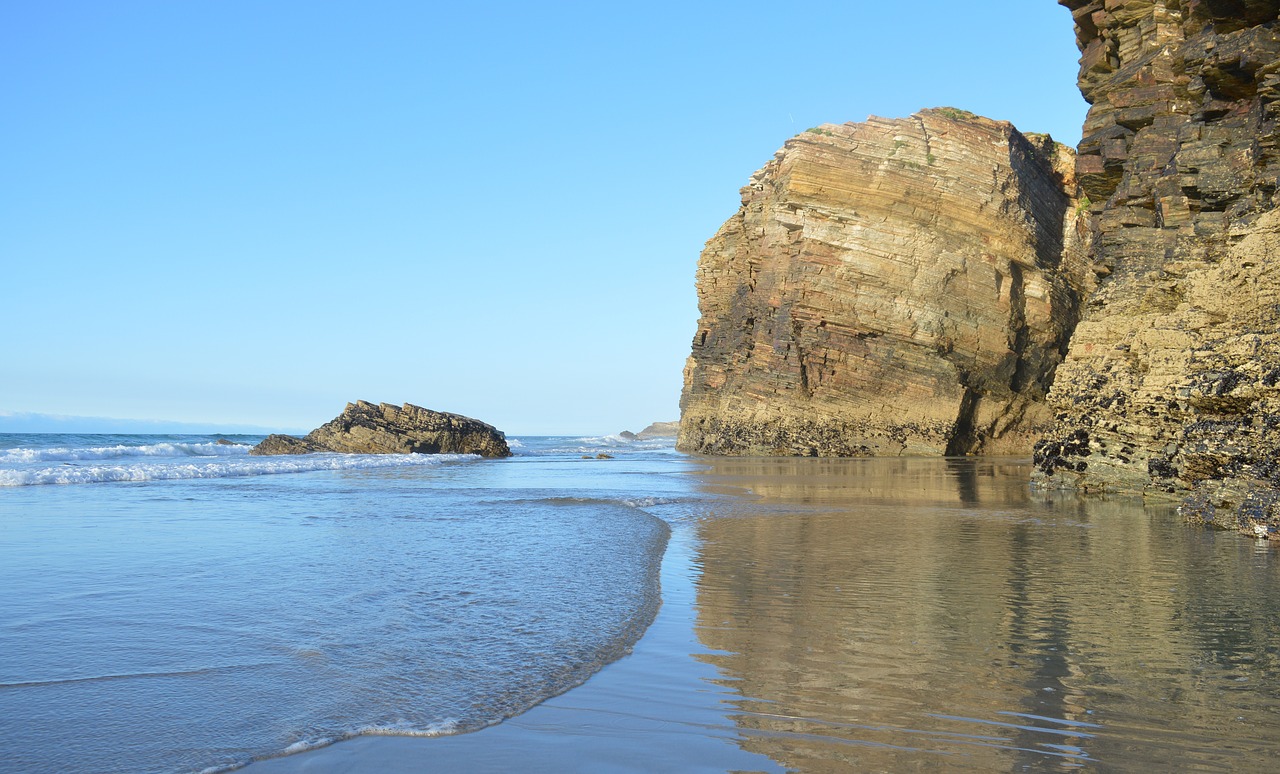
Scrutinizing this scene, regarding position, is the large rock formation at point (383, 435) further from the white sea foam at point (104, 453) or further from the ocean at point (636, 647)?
the ocean at point (636, 647)

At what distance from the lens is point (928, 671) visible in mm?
4605

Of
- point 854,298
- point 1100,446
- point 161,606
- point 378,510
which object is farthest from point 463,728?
point 854,298

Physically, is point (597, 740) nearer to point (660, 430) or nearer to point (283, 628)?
point (283, 628)

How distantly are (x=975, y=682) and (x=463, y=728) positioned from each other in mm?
2482

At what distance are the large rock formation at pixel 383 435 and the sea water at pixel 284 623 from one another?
85.9 ft

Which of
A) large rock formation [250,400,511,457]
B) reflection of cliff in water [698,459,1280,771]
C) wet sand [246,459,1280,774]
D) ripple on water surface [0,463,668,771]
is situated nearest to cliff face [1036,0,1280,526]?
reflection of cliff in water [698,459,1280,771]

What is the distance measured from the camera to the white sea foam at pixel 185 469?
20.2 metres

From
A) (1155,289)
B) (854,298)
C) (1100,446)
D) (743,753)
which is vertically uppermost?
(854,298)

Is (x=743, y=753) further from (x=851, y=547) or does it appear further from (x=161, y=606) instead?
(x=851, y=547)

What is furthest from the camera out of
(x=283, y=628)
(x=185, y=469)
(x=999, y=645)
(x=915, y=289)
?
(x=915, y=289)

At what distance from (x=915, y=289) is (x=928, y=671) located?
33717mm

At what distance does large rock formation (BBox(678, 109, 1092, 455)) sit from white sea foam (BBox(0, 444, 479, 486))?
16.2m

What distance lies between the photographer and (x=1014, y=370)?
37125 mm

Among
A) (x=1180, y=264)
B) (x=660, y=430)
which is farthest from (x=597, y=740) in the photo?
(x=660, y=430)
